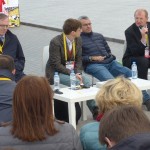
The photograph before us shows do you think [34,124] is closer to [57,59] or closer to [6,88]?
[6,88]

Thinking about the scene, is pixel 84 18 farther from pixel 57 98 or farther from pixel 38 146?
pixel 38 146

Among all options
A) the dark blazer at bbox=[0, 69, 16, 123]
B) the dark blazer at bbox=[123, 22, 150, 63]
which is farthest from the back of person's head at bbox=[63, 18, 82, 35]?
the dark blazer at bbox=[0, 69, 16, 123]

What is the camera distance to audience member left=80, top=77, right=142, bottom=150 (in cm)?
382

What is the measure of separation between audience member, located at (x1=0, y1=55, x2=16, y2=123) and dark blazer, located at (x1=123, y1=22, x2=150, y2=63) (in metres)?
3.40

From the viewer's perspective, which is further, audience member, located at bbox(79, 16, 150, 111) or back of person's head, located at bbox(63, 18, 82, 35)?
audience member, located at bbox(79, 16, 150, 111)

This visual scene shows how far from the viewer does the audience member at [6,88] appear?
4.64 meters

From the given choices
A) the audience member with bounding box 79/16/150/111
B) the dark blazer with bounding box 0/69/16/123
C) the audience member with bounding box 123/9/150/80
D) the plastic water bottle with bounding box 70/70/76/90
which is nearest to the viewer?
the dark blazer with bounding box 0/69/16/123

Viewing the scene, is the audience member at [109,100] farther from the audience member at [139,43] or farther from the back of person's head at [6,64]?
the audience member at [139,43]

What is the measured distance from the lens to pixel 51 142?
360cm

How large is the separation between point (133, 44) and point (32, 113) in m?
5.05

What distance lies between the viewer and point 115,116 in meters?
2.77

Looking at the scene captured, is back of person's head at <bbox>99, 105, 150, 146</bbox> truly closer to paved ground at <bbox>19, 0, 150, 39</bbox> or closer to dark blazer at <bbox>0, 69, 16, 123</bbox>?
dark blazer at <bbox>0, 69, 16, 123</bbox>

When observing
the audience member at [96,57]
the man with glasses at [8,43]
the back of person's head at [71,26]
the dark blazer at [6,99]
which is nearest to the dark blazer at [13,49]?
the man with glasses at [8,43]

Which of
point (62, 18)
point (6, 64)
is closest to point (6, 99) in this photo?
point (6, 64)
